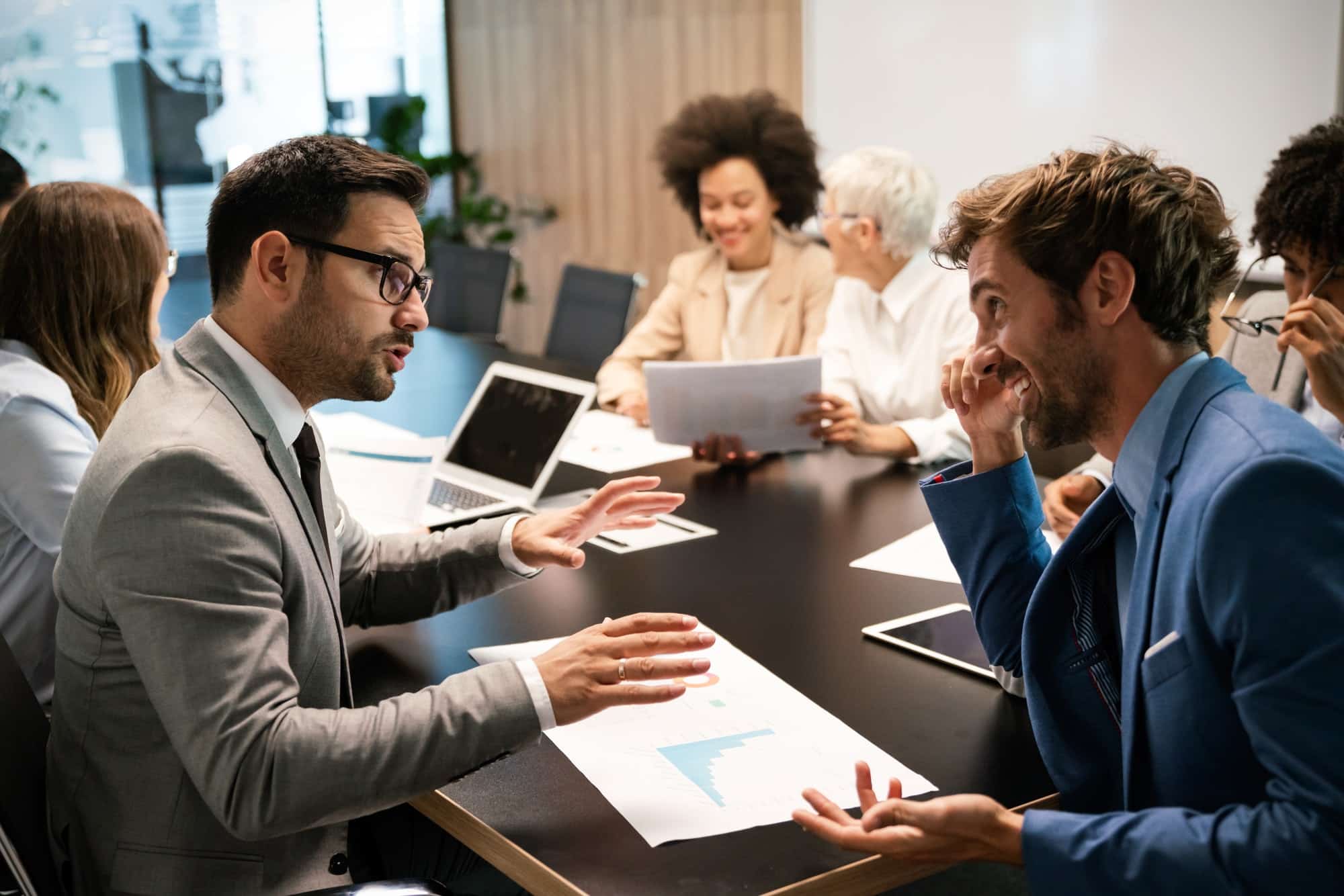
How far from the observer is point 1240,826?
3.34ft

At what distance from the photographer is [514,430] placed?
8.20ft

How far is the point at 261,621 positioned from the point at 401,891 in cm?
29

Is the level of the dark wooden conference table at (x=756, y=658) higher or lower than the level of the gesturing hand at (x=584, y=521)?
lower

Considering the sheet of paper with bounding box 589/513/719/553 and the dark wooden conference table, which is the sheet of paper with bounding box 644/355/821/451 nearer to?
the dark wooden conference table

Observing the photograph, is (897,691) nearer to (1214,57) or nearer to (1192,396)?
(1192,396)

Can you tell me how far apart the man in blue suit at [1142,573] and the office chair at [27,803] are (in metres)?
0.42

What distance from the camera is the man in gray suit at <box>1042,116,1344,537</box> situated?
196 cm

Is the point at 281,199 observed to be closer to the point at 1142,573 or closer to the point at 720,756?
the point at 720,756

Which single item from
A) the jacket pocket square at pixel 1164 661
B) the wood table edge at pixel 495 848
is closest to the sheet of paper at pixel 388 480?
the wood table edge at pixel 495 848

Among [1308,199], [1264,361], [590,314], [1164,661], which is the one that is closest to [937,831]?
[1164,661]

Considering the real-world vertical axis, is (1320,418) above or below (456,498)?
above

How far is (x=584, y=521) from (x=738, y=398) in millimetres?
971

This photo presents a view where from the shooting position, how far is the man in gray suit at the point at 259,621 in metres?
1.19

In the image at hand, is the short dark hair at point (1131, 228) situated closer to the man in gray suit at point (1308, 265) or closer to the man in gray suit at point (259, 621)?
the man in gray suit at point (259, 621)
